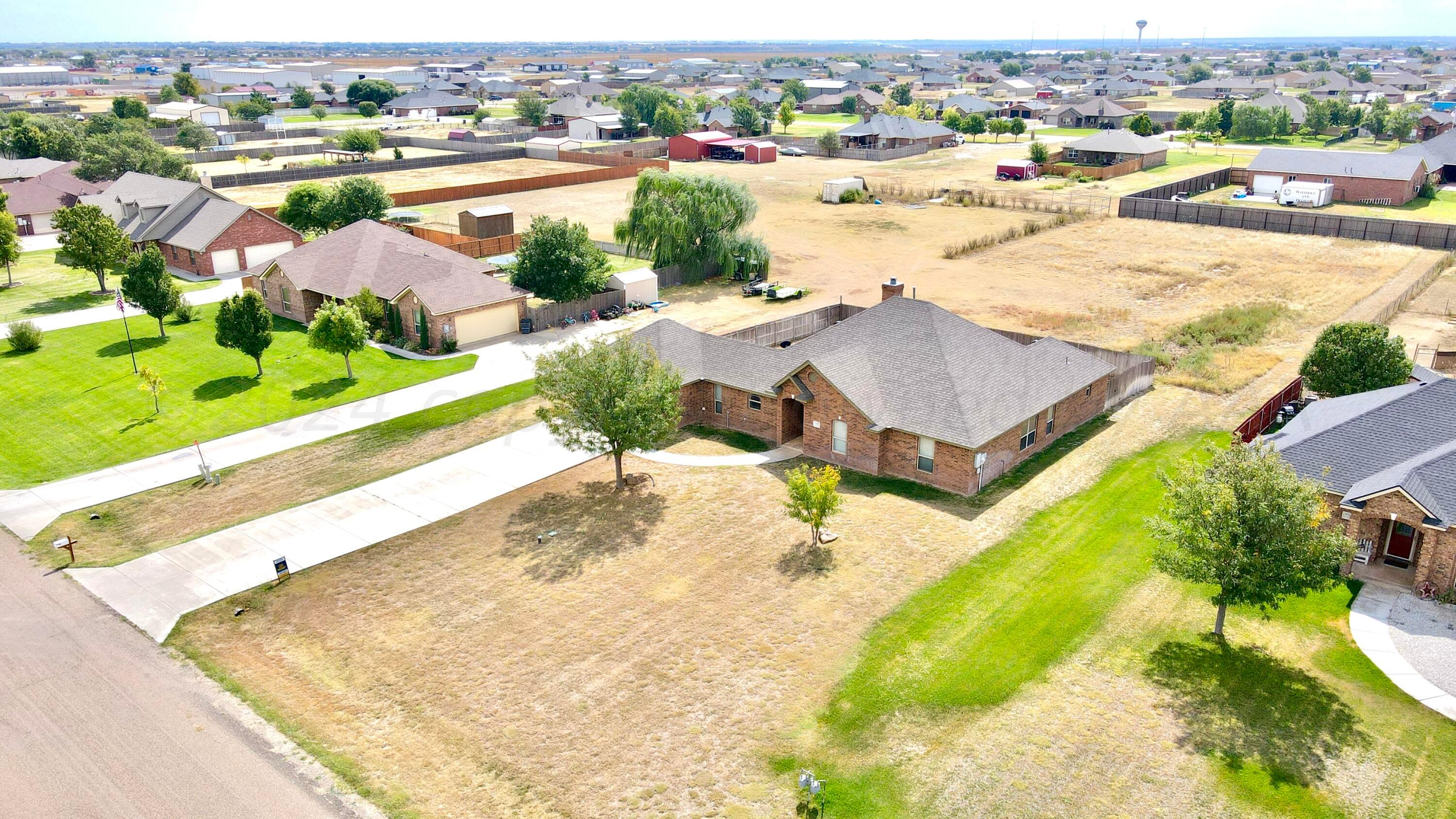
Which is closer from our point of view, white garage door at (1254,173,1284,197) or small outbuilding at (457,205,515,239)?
small outbuilding at (457,205,515,239)

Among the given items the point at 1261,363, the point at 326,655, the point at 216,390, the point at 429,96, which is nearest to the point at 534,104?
the point at 429,96

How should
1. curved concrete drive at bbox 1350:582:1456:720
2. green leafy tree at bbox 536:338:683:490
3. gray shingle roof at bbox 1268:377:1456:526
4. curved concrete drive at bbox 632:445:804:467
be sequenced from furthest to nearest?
curved concrete drive at bbox 632:445:804:467 → green leafy tree at bbox 536:338:683:490 → gray shingle roof at bbox 1268:377:1456:526 → curved concrete drive at bbox 1350:582:1456:720

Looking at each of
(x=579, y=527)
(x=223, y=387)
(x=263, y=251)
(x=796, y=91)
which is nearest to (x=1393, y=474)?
(x=579, y=527)

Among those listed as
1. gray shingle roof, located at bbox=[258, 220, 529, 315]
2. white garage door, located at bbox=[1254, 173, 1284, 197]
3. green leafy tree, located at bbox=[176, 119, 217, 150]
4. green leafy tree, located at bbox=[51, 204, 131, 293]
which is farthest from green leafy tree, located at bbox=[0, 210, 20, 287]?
white garage door, located at bbox=[1254, 173, 1284, 197]

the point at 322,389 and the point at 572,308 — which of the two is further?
the point at 572,308

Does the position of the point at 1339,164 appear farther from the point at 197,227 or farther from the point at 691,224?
the point at 197,227

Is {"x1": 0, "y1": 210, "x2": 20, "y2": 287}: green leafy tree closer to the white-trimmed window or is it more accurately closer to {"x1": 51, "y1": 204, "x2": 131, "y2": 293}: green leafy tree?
{"x1": 51, "y1": 204, "x2": 131, "y2": 293}: green leafy tree
